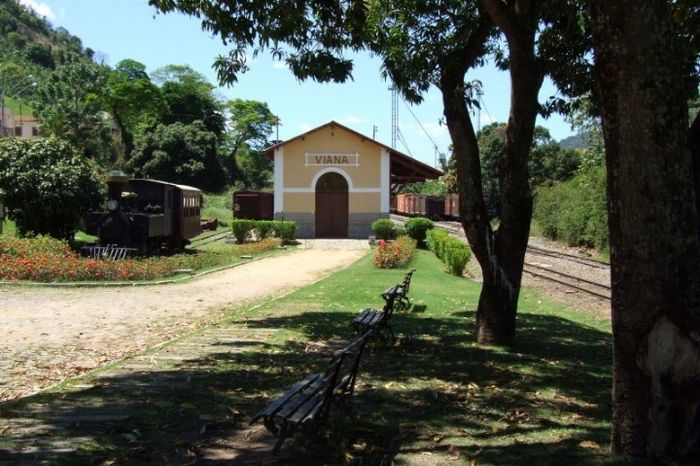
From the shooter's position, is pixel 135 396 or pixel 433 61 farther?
pixel 433 61

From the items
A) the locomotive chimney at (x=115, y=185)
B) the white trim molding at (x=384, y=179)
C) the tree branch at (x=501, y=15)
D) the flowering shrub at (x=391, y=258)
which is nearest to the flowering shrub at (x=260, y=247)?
the locomotive chimney at (x=115, y=185)

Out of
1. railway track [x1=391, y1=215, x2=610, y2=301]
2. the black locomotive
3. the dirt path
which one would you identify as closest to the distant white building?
the black locomotive

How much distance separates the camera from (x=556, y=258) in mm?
27844

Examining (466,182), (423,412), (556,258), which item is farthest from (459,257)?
(423,412)

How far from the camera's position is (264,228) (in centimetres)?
3447

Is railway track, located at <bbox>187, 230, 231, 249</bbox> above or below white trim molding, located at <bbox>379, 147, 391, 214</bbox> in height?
below

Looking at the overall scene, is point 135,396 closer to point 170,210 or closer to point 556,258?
point 170,210

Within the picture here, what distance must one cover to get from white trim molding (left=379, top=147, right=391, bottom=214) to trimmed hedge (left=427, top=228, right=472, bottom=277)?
1048cm

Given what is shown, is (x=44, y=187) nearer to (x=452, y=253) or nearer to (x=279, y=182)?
(x=452, y=253)

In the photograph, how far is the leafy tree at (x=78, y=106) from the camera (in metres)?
63.2

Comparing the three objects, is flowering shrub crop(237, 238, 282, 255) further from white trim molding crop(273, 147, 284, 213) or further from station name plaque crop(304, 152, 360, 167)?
station name plaque crop(304, 152, 360, 167)

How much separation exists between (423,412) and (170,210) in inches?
885

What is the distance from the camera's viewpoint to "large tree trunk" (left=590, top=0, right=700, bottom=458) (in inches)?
156

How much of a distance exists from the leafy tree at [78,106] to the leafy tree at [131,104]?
4.33 feet
